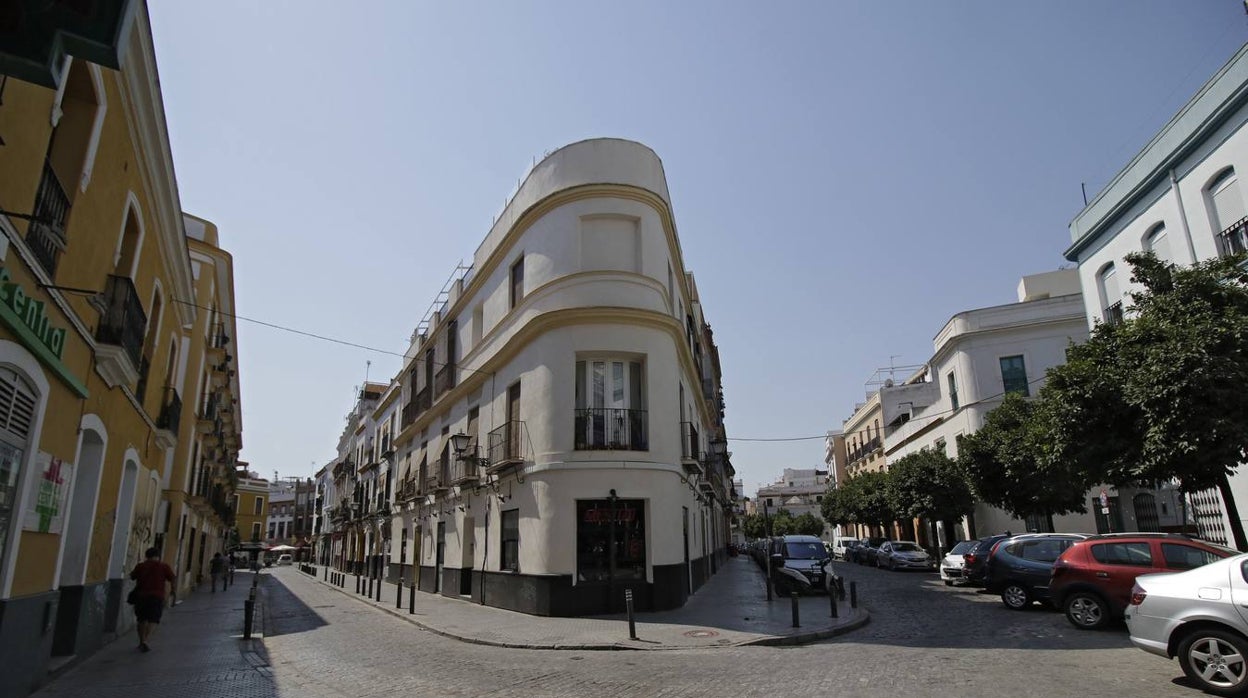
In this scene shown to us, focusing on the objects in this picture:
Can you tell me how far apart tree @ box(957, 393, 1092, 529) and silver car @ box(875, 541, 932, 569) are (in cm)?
493

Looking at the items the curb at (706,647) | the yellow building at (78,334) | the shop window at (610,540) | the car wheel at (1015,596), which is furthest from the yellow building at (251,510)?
the car wheel at (1015,596)

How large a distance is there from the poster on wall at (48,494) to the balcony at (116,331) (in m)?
1.57

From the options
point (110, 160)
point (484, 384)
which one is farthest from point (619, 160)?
point (110, 160)

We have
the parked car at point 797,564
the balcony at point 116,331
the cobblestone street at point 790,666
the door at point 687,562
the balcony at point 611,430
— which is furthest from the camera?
the parked car at point 797,564

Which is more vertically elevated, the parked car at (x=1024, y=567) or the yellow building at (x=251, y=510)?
the yellow building at (x=251, y=510)

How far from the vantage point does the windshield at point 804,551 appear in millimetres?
19906

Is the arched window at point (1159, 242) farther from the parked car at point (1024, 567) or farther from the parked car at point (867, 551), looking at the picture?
the parked car at point (867, 551)

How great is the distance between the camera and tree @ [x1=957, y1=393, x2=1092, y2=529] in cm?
2302

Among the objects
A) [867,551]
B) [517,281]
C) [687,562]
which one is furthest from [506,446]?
[867,551]

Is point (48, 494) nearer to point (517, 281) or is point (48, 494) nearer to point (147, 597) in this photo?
point (147, 597)

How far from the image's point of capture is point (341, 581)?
3000cm

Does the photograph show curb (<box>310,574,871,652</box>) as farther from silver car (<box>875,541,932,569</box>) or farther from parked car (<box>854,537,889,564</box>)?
parked car (<box>854,537,889,564</box>)

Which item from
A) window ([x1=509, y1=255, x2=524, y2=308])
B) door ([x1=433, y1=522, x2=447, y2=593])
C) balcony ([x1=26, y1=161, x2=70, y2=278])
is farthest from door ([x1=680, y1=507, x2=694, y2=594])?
balcony ([x1=26, y1=161, x2=70, y2=278])

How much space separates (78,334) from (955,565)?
22.4 metres
